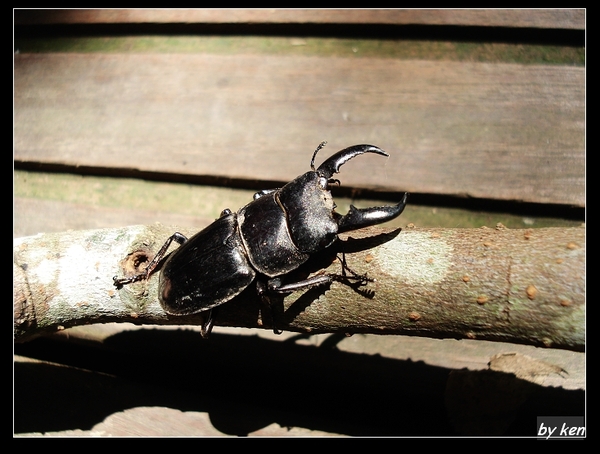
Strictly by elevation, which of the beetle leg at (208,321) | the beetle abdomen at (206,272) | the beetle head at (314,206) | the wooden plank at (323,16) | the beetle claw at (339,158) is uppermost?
the wooden plank at (323,16)

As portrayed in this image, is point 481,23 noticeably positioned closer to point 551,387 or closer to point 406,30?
point 406,30

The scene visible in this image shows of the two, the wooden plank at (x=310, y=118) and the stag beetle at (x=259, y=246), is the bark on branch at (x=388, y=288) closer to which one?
the stag beetle at (x=259, y=246)

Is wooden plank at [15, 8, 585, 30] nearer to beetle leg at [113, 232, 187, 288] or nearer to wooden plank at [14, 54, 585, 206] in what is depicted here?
wooden plank at [14, 54, 585, 206]

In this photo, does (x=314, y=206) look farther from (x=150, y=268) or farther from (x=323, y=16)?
(x=323, y=16)

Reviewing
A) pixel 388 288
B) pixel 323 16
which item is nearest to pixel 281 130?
pixel 323 16

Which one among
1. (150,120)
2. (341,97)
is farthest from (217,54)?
(341,97)

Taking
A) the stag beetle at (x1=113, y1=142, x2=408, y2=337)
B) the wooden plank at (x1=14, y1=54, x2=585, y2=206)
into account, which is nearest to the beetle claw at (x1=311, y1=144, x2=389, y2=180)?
the stag beetle at (x1=113, y1=142, x2=408, y2=337)

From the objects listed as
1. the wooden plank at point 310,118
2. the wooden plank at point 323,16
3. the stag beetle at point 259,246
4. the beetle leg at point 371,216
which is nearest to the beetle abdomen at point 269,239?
the stag beetle at point 259,246
